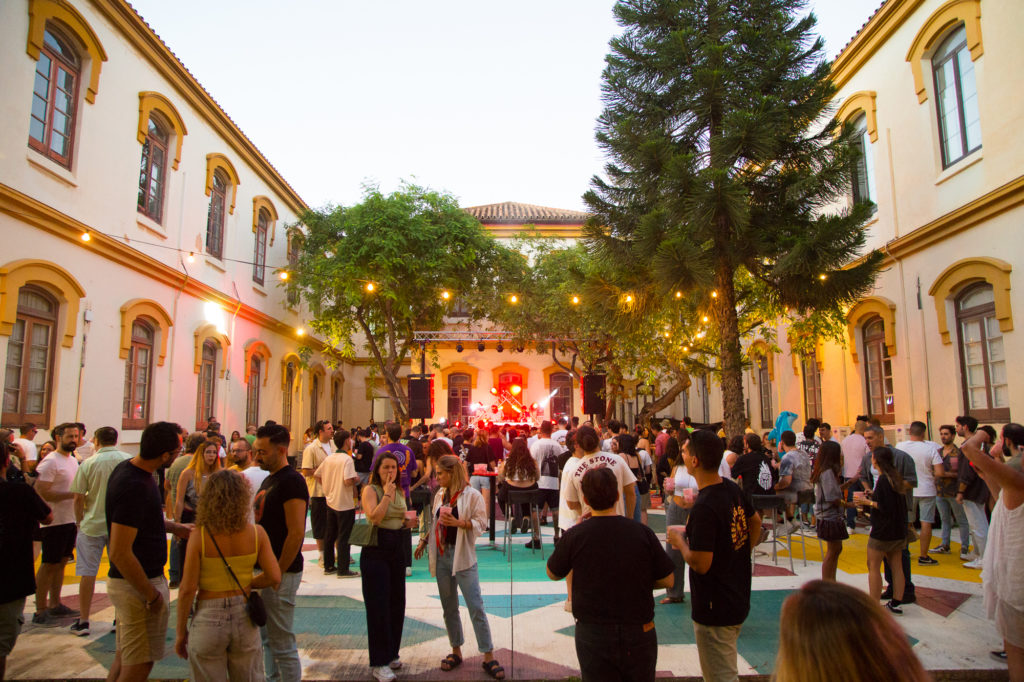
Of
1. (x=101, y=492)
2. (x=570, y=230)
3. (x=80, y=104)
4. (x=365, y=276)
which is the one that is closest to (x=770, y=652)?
(x=101, y=492)

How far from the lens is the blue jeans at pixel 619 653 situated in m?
3.07

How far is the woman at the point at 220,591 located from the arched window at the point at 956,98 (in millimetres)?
12668

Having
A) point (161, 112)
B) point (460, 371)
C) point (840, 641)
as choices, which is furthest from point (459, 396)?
point (840, 641)

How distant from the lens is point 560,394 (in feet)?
93.5

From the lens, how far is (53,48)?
11148 mm

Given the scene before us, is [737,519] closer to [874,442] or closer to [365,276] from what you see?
[874,442]

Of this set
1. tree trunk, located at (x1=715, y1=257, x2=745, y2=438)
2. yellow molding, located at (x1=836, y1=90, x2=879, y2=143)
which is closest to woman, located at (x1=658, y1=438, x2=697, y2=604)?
tree trunk, located at (x1=715, y1=257, x2=745, y2=438)

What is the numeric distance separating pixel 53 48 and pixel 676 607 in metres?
13.1

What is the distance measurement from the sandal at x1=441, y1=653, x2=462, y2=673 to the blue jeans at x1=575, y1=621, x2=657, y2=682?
2147mm

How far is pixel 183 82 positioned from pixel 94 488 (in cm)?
1272

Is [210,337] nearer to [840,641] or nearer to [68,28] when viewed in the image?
[68,28]

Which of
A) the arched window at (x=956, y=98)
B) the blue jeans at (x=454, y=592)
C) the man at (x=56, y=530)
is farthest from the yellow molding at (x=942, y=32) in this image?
the man at (x=56, y=530)

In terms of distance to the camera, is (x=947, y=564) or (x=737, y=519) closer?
(x=737, y=519)

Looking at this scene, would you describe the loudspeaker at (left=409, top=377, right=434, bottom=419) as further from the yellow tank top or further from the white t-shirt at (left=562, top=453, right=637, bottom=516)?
the yellow tank top
